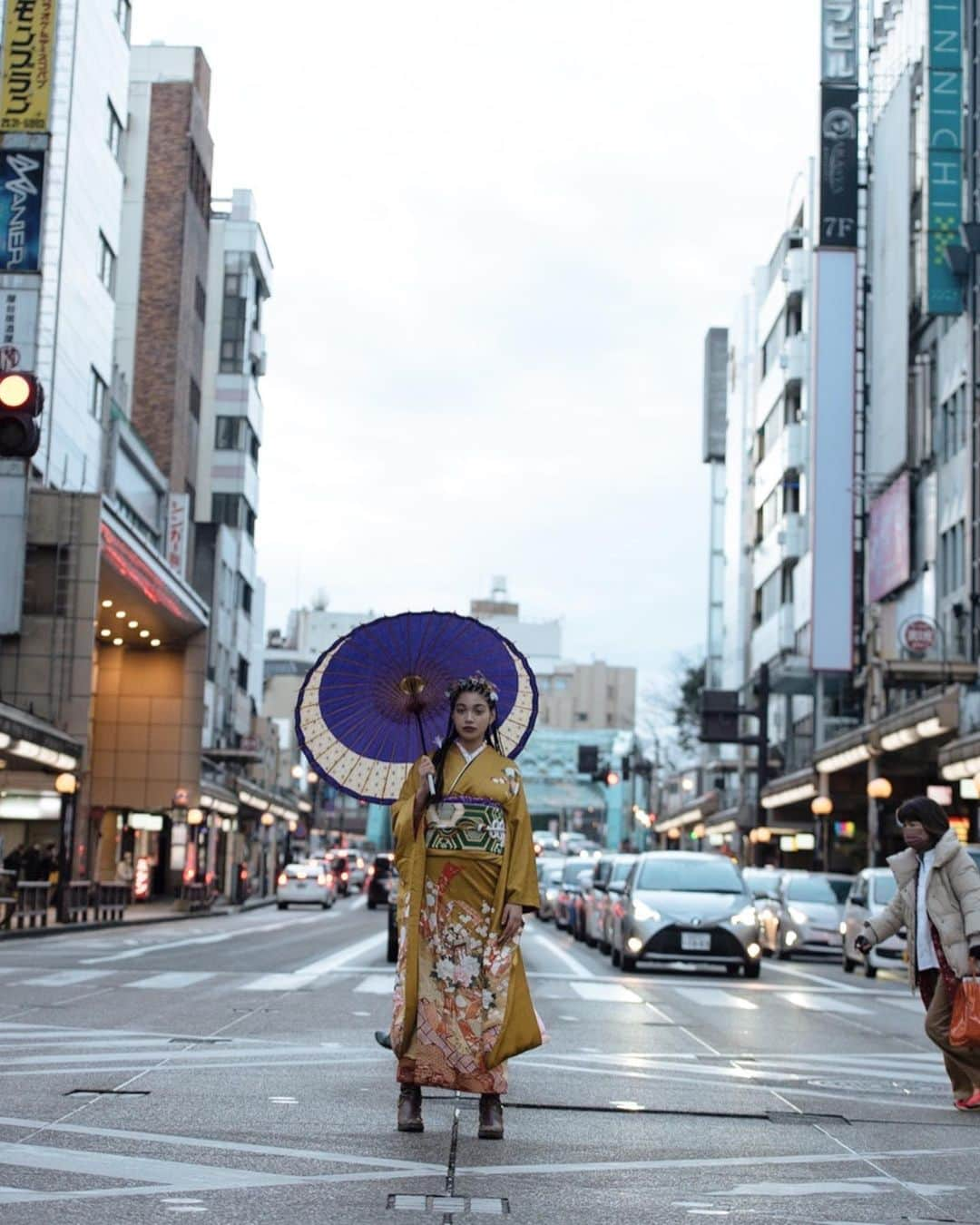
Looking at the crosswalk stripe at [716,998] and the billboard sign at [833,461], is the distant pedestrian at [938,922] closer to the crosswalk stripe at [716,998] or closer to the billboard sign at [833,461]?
the crosswalk stripe at [716,998]

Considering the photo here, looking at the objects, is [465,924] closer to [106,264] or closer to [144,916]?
[144,916]

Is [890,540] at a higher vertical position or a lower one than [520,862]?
higher

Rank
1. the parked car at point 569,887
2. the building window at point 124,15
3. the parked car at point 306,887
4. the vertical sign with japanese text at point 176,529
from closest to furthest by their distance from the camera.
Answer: the parked car at point 569,887 < the building window at point 124,15 < the parked car at point 306,887 < the vertical sign with japanese text at point 176,529

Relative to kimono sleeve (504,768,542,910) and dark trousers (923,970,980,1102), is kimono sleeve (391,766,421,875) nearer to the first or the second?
kimono sleeve (504,768,542,910)

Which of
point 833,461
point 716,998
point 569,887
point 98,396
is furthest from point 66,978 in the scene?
point 833,461

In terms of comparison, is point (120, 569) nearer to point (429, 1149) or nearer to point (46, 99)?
point (46, 99)

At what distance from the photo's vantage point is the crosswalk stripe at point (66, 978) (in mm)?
19062

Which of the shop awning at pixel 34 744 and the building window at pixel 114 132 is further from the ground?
the building window at pixel 114 132

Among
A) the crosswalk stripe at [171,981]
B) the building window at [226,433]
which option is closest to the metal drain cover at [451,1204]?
the crosswalk stripe at [171,981]

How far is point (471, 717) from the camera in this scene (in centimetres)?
852

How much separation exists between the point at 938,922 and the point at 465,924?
3794 mm

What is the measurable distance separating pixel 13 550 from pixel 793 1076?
3862 centimetres

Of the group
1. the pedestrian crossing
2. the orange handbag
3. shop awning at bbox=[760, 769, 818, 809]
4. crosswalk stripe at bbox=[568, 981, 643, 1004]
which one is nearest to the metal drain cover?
the orange handbag

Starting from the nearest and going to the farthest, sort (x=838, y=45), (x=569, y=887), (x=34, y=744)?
1. (x=34, y=744)
2. (x=569, y=887)
3. (x=838, y=45)
